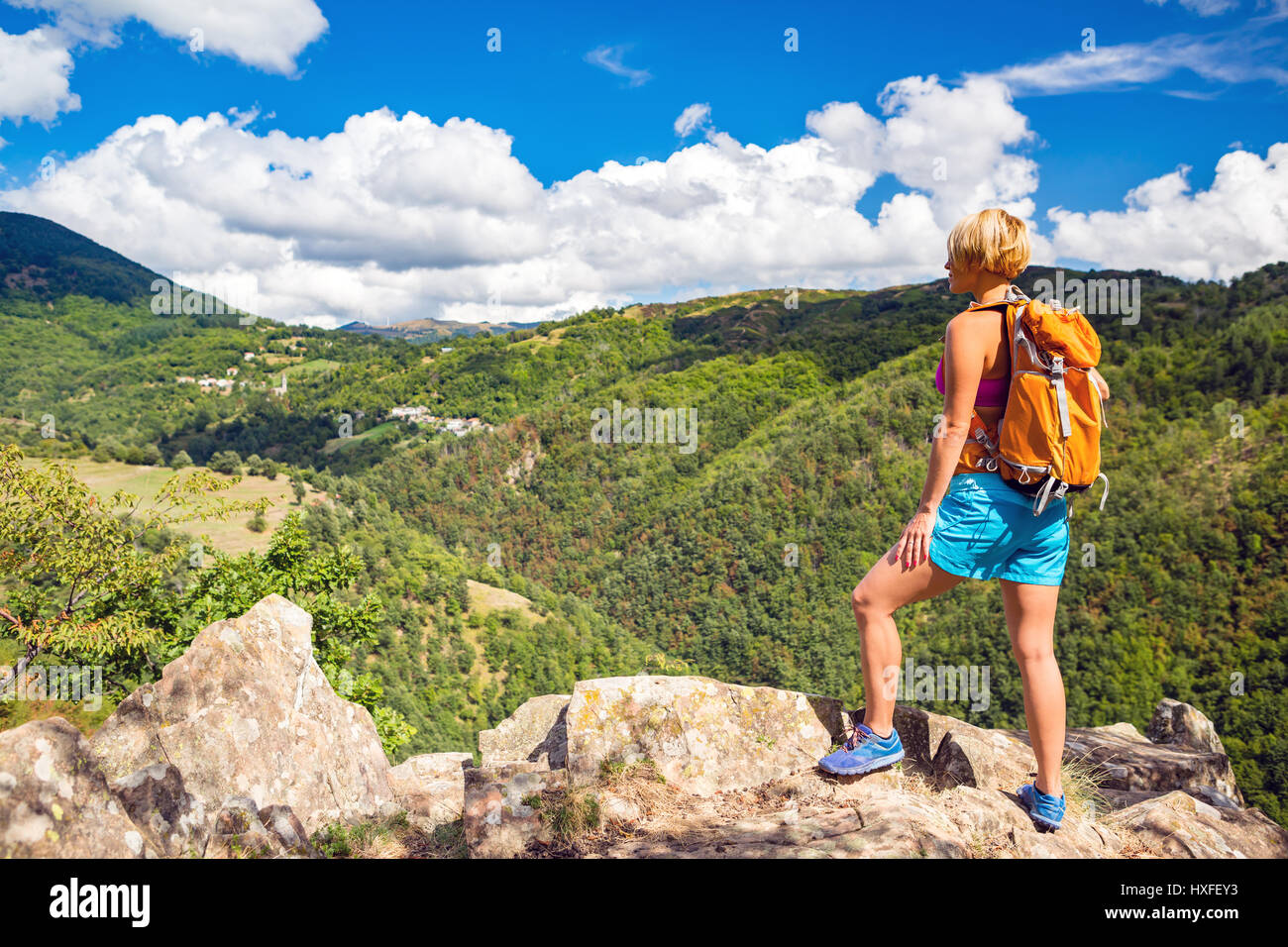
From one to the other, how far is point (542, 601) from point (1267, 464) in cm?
8657

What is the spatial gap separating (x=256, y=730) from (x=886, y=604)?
4521 millimetres

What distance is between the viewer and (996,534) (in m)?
3.44

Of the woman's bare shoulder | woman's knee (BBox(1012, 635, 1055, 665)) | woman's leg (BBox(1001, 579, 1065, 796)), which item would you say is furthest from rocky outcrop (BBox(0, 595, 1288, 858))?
the woman's bare shoulder

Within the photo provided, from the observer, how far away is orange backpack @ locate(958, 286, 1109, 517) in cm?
315

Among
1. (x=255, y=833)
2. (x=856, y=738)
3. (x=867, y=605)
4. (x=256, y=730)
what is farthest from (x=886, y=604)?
(x=256, y=730)

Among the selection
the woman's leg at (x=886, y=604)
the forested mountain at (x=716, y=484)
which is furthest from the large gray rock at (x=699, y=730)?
the forested mountain at (x=716, y=484)

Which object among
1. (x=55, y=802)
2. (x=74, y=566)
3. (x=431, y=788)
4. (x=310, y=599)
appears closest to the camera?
(x=55, y=802)

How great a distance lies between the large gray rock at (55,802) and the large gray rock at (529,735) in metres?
3.30

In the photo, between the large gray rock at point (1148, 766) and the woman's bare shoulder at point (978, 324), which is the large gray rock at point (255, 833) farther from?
the large gray rock at point (1148, 766)

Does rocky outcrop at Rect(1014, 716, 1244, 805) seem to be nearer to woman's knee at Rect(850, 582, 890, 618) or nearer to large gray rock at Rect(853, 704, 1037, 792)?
large gray rock at Rect(853, 704, 1037, 792)

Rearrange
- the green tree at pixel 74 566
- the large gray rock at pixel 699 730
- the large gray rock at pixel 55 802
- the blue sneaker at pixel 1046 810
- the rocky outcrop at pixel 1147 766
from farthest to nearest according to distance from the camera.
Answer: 1. the green tree at pixel 74 566
2. the rocky outcrop at pixel 1147 766
3. the large gray rock at pixel 699 730
4. the blue sneaker at pixel 1046 810
5. the large gray rock at pixel 55 802

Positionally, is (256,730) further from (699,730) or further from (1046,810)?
(1046,810)

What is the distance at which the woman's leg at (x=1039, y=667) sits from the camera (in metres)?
3.51

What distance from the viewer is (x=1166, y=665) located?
63469 mm
